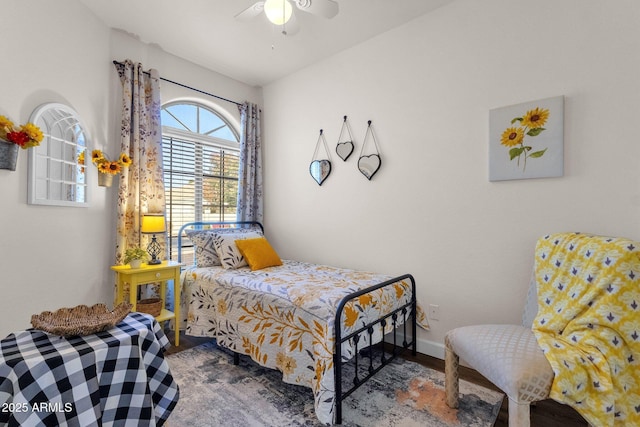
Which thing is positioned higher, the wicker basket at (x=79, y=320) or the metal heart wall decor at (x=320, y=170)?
the metal heart wall decor at (x=320, y=170)

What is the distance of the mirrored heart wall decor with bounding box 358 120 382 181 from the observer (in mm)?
2824

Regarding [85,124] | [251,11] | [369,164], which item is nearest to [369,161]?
[369,164]

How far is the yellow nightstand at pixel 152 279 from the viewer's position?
8.16 ft

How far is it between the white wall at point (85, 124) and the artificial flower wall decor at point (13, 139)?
95mm

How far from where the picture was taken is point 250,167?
12.3ft

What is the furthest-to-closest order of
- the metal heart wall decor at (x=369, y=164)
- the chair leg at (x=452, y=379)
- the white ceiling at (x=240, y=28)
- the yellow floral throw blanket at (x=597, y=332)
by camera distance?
1. the metal heart wall decor at (x=369, y=164)
2. the white ceiling at (x=240, y=28)
3. the chair leg at (x=452, y=379)
4. the yellow floral throw blanket at (x=597, y=332)

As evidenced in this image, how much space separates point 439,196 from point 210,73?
9.39 ft

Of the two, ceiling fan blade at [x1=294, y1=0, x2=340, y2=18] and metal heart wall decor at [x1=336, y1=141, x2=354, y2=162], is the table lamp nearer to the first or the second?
metal heart wall decor at [x1=336, y1=141, x2=354, y2=162]

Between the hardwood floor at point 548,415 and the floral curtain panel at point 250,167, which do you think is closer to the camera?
the hardwood floor at point 548,415

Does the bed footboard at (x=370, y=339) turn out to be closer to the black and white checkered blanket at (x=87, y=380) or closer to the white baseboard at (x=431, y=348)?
the white baseboard at (x=431, y=348)

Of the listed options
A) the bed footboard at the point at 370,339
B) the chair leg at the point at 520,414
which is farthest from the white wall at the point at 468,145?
the chair leg at the point at 520,414

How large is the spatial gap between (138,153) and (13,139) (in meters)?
0.99

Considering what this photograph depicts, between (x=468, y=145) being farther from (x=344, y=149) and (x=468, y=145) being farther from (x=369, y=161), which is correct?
(x=344, y=149)

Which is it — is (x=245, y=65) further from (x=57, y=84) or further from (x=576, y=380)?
(x=576, y=380)
